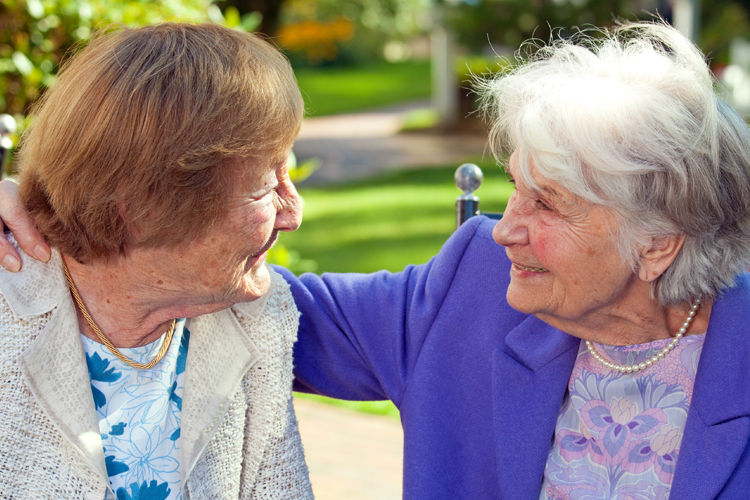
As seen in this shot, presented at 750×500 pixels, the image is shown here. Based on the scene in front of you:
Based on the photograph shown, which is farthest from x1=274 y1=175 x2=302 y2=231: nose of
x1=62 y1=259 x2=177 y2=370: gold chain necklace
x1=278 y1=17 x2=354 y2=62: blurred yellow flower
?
x1=278 y1=17 x2=354 y2=62: blurred yellow flower

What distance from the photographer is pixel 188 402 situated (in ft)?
5.82

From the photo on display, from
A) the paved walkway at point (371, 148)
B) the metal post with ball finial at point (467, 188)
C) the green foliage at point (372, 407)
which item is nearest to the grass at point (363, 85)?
the paved walkway at point (371, 148)

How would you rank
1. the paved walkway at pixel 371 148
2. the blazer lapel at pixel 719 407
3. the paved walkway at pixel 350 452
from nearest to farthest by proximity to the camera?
1. the blazer lapel at pixel 719 407
2. the paved walkway at pixel 350 452
3. the paved walkway at pixel 371 148

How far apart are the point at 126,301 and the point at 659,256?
1212mm

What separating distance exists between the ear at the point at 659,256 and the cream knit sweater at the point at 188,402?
0.85m

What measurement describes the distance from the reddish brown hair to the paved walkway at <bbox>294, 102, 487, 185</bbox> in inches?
412

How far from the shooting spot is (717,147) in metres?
1.61

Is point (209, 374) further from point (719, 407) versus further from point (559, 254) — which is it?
point (719, 407)

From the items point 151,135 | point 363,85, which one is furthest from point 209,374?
point 363,85

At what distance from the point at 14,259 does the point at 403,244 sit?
6.15m

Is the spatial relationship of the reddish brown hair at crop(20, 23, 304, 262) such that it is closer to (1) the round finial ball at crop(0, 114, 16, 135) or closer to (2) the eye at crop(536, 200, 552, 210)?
(2) the eye at crop(536, 200, 552, 210)

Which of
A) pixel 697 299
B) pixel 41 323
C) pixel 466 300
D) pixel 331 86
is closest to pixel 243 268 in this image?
pixel 41 323

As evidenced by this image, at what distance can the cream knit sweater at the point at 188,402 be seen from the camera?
158cm

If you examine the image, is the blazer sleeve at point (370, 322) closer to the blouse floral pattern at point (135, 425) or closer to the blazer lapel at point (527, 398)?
the blazer lapel at point (527, 398)
